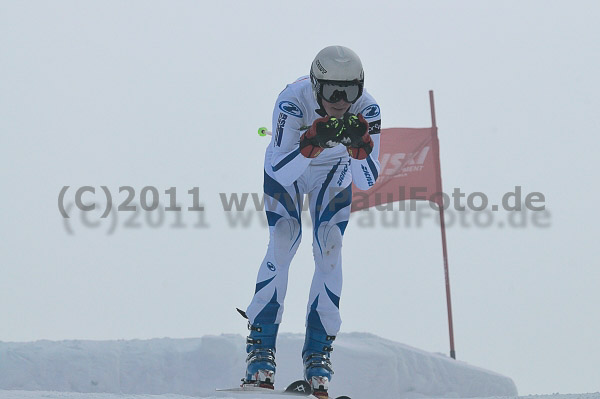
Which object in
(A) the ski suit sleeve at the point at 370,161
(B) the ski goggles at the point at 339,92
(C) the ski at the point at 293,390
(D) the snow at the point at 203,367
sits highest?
(B) the ski goggles at the point at 339,92

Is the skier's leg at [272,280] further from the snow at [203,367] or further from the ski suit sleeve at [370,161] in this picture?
the snow at [203,367]

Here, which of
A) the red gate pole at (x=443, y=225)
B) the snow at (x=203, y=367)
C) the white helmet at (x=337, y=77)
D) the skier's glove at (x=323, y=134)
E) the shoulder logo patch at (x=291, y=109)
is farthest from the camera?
the red gate pole at (x=443, y=225)

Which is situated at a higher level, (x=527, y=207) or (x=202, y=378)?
(x=527, y=207)

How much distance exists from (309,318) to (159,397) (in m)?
2.18

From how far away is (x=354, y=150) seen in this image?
6789mm

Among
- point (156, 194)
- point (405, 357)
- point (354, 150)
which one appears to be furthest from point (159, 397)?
point (405, 357)

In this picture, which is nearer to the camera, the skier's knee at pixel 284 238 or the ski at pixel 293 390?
the ski at pixel 293 390

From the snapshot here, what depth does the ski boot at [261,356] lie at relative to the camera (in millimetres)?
7148

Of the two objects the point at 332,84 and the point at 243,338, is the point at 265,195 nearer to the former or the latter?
the point at 332,84

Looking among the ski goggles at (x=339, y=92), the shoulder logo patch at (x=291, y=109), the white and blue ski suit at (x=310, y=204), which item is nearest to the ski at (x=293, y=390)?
the white and blue ski suit at (x=310, y=204)

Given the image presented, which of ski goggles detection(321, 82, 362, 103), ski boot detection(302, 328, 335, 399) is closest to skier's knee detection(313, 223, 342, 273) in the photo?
ski boot detection(302, 328, 335, 399)

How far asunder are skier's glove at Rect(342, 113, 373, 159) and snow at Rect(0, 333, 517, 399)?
25.3 ft

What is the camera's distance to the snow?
45.5 ft

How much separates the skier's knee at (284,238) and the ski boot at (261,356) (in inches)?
24.9
